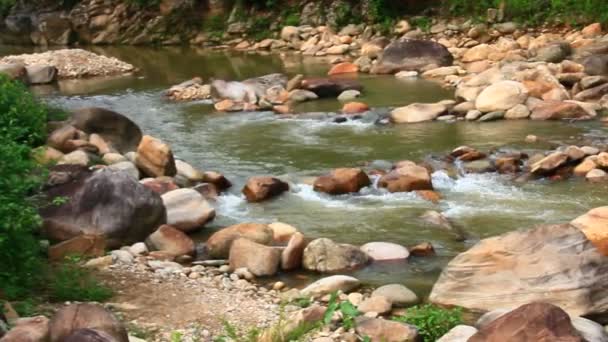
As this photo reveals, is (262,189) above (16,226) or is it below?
below

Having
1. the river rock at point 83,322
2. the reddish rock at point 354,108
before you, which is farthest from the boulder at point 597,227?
the reddish rock at point 354,108

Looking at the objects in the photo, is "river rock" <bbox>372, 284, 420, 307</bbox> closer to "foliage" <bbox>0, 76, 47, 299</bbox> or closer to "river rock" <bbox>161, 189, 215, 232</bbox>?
"foliage" <bbox>0, 76, 47, 299</bbox>

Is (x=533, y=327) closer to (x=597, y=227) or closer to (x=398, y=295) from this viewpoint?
(x=398, y=295)

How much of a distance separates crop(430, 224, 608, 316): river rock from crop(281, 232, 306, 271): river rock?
4.18 feet

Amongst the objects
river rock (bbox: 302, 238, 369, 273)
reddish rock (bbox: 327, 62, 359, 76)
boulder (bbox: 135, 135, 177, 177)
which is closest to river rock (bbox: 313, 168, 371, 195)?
boulder (bbox: 135, 135, 177, 177)

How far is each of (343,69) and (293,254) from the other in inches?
452

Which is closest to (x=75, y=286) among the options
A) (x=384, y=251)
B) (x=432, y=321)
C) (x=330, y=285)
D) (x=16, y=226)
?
(x=16, y=226)

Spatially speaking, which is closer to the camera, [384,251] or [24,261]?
[24,261]

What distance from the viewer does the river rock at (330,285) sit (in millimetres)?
6414

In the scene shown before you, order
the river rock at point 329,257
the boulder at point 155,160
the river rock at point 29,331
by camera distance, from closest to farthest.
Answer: the river rock at point 29,331, the river rock at point 329,257, the boulder at point 155,160

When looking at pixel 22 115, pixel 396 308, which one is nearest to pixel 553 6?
pixel 22 115

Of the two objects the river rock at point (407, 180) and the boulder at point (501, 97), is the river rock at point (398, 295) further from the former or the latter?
the boulder at point (501, 97)

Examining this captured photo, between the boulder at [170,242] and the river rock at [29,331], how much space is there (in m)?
2.63

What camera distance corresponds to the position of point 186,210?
8336mm
